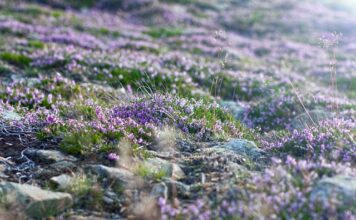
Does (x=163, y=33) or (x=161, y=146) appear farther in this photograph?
(x=163, y=33)

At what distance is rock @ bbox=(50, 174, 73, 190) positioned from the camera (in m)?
5.79

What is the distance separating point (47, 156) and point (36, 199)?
1.33m

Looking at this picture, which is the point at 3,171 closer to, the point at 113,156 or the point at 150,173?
the point at 113,156

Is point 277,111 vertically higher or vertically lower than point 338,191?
lower

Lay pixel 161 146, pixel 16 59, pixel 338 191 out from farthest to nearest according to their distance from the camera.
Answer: pixel 16 59 < pixel 161 146 < pixel 338 191

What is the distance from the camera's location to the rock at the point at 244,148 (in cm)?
682

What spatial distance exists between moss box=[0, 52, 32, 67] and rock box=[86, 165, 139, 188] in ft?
27.8

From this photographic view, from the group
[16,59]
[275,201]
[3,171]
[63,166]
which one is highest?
[275,201]

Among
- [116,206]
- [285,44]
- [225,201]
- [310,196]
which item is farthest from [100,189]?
[285,44]

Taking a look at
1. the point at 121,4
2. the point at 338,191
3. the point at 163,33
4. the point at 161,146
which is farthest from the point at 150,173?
the point at 121,4

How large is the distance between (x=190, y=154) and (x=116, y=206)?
1.57 metres

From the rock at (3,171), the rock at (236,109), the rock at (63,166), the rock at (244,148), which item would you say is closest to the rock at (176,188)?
the rock at (244,148)

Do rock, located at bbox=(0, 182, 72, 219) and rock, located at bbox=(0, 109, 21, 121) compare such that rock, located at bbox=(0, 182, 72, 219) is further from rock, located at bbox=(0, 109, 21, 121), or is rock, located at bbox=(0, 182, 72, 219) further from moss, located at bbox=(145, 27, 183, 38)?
moss, located at bbox=(145, 27, 183, 38)

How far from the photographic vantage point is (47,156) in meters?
6.66
